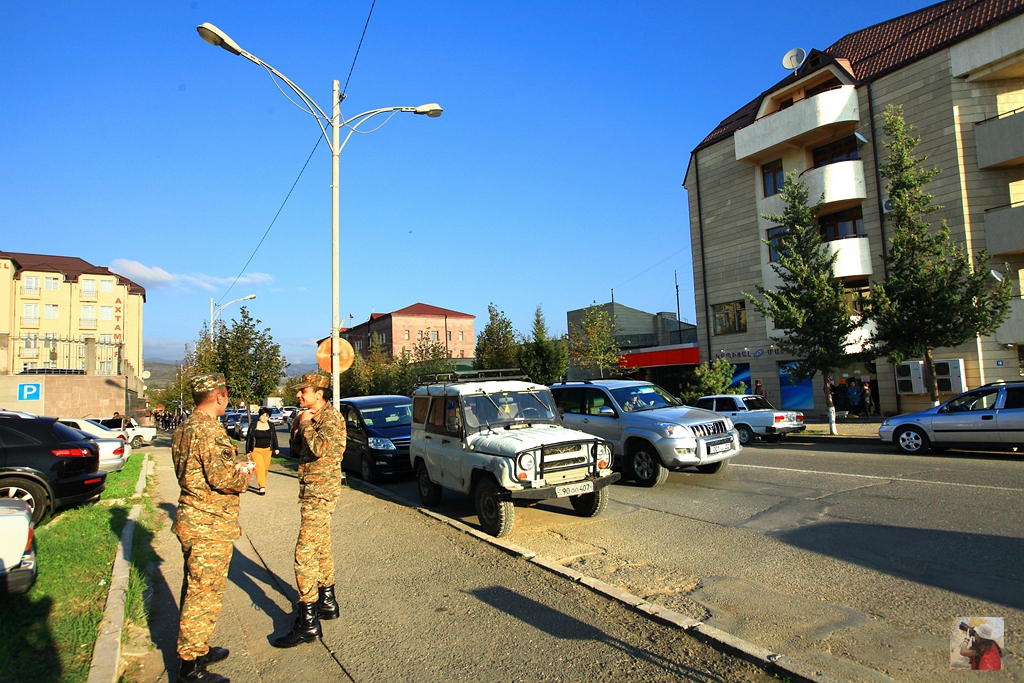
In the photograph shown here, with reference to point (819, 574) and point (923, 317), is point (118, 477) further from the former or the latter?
point (923, 317)

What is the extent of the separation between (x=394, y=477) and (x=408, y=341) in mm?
71766

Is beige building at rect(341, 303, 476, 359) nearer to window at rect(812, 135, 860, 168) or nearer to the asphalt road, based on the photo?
window at rect(812, 135, 860, 168)

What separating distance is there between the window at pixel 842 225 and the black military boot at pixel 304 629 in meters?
25.1

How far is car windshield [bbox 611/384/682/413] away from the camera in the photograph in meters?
11.3

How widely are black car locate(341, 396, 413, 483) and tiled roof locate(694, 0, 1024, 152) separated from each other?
22381 mm

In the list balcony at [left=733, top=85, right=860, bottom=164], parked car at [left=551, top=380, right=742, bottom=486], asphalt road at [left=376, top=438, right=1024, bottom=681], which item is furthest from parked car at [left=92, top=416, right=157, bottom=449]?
balcony at [left=733, top=85, right=860, bottom=164]

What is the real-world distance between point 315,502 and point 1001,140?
979 inches

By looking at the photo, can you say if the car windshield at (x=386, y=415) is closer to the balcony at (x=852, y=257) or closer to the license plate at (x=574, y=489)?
the license plate at (x=574, y=489)

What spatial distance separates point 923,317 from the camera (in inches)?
661

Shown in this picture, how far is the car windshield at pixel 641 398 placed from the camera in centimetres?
1129

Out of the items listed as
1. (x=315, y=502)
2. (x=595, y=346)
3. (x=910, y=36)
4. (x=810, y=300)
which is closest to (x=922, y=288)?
(x=810, y=300)

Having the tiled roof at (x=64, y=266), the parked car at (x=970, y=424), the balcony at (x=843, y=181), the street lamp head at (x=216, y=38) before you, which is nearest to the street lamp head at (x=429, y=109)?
the street lamp head at (x=216, y=38)

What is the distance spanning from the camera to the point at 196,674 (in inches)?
152

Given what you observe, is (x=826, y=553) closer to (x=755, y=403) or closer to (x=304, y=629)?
(x=304, y=629)
